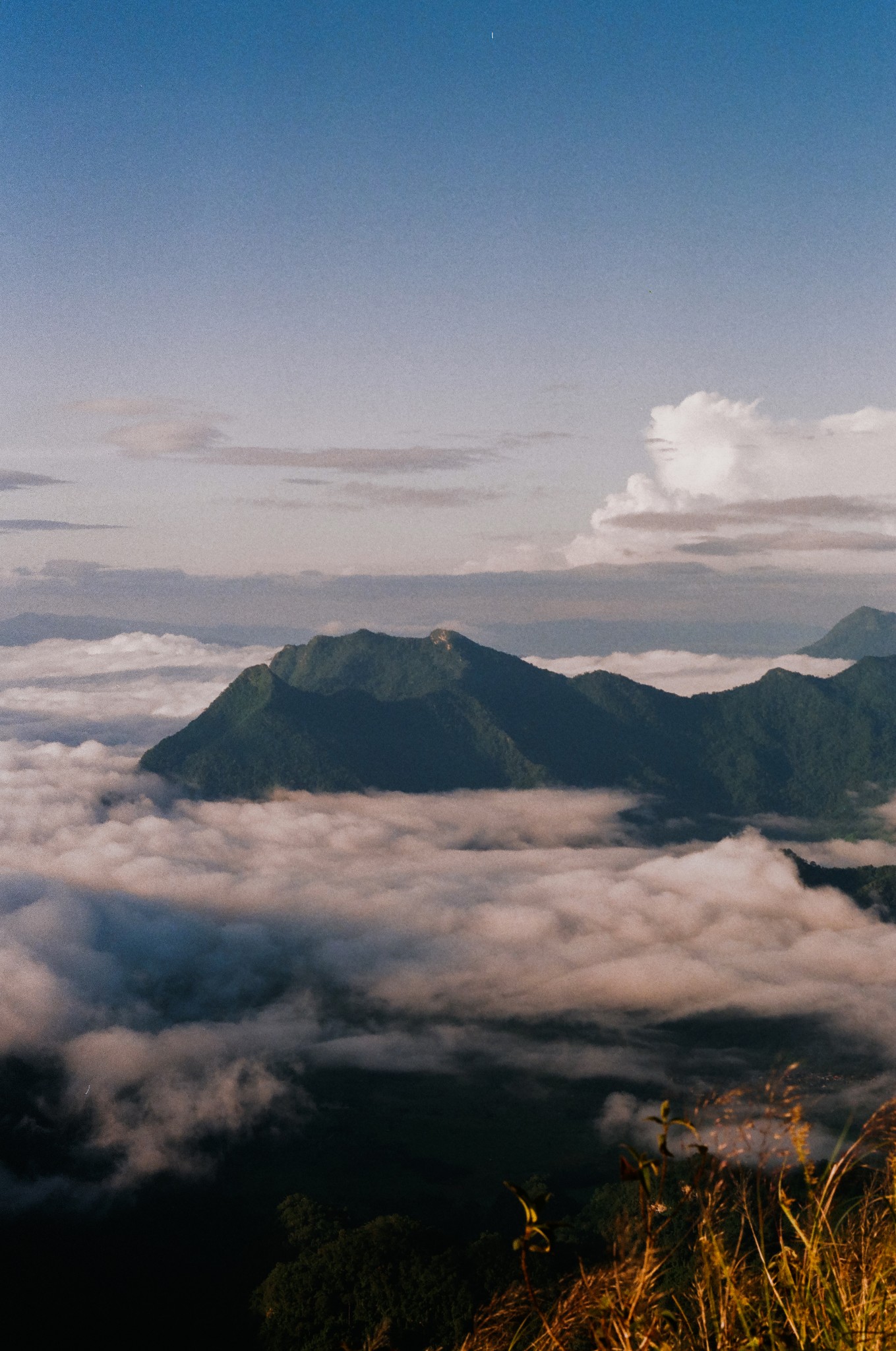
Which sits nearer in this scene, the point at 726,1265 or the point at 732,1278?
the point at 732,1278

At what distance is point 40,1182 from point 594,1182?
73157 mm

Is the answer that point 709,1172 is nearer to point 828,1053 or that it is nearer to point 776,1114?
point 776,1114

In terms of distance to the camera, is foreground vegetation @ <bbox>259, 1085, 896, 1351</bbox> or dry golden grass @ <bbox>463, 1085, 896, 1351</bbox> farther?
dry golden grass @ <bbox>463, 1085, 896, 1351</bbox>

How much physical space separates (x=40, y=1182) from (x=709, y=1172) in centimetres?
14703

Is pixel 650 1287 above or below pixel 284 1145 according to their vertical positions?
above

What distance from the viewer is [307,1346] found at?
7219 centimetres

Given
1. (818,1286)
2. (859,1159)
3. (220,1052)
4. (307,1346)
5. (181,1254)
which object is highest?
(859,1159)

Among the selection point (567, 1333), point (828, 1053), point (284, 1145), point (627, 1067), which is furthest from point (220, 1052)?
point (567, 1333)

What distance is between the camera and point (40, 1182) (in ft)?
418

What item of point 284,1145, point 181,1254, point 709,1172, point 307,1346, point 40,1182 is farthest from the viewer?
point 284,1145

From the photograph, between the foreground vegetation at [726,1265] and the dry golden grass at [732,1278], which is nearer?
the foreground vegetation at [726,1265]

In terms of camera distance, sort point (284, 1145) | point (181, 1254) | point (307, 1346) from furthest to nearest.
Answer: point (284, 1145) → point (181, 1254) → point (307, 1346)

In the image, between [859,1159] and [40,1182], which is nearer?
[859,1159]

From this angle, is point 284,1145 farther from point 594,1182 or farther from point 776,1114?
point 776,1114
